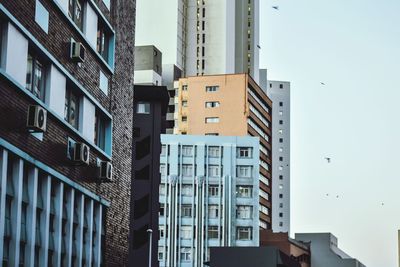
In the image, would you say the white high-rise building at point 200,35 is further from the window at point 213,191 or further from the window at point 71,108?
the window at point 71,108

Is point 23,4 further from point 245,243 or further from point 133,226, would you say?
point 245,243

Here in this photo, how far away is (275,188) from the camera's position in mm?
193750

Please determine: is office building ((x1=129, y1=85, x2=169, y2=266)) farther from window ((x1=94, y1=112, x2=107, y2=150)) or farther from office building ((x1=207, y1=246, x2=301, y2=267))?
window ((x1=94, y1=112, x2=107, y2=150))

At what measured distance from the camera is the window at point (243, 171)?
11150 centimetres

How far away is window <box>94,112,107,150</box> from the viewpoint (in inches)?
1327

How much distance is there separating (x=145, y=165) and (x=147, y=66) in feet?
185

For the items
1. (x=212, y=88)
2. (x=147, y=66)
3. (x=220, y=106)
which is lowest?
(x=220, y=106)

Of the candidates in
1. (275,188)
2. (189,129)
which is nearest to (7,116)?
(189,129)

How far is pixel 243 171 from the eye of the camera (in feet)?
366

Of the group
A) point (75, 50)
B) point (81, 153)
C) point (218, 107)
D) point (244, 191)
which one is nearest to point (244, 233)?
point (244, 191)

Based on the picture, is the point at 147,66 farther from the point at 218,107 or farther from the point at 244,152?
the point at 244,152

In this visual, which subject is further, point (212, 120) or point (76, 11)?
point (212, 120)

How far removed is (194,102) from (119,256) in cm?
9126

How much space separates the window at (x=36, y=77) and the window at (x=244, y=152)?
3333 inches
